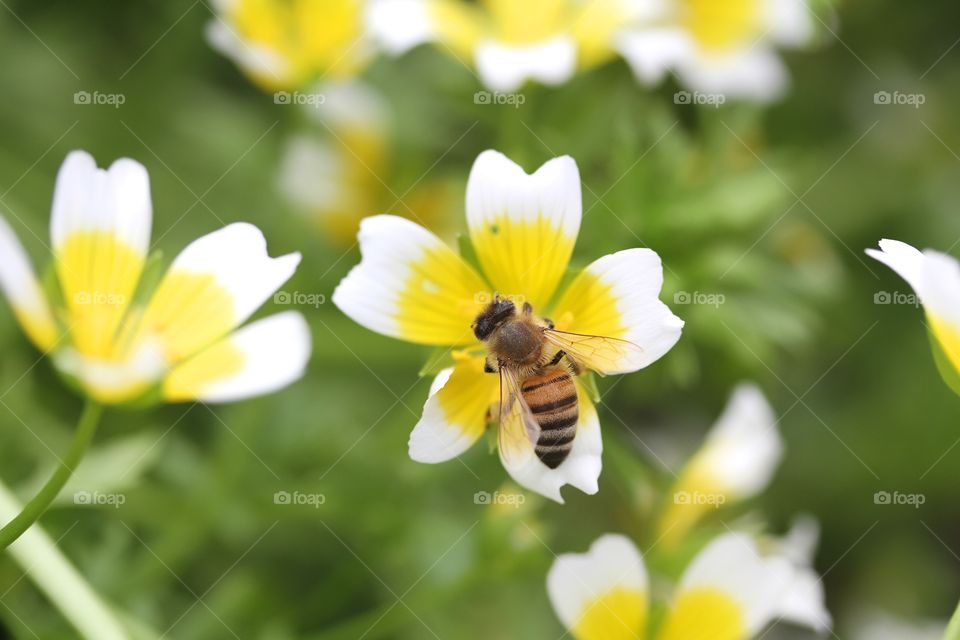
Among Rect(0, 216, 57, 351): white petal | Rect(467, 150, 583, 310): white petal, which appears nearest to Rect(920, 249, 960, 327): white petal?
Rect(467, 150, 583, 310): white petal

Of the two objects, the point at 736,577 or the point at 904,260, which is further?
the point at 736,577

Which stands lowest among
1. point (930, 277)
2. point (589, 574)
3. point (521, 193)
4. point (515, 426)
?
point (589, 574)

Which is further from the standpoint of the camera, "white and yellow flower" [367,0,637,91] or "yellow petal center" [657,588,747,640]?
"white and yellow flower" [367,0,637,91]

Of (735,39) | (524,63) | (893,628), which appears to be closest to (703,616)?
(524,63)

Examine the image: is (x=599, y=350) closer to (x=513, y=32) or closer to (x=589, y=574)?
(x=589, y=574)

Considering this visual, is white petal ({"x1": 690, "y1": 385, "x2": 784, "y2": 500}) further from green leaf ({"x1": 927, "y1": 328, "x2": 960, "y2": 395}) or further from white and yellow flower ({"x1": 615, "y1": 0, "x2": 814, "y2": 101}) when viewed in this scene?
white and yellow flower ({"x1": 615, "y1": 0, "x2": 814, "y2": 101})
